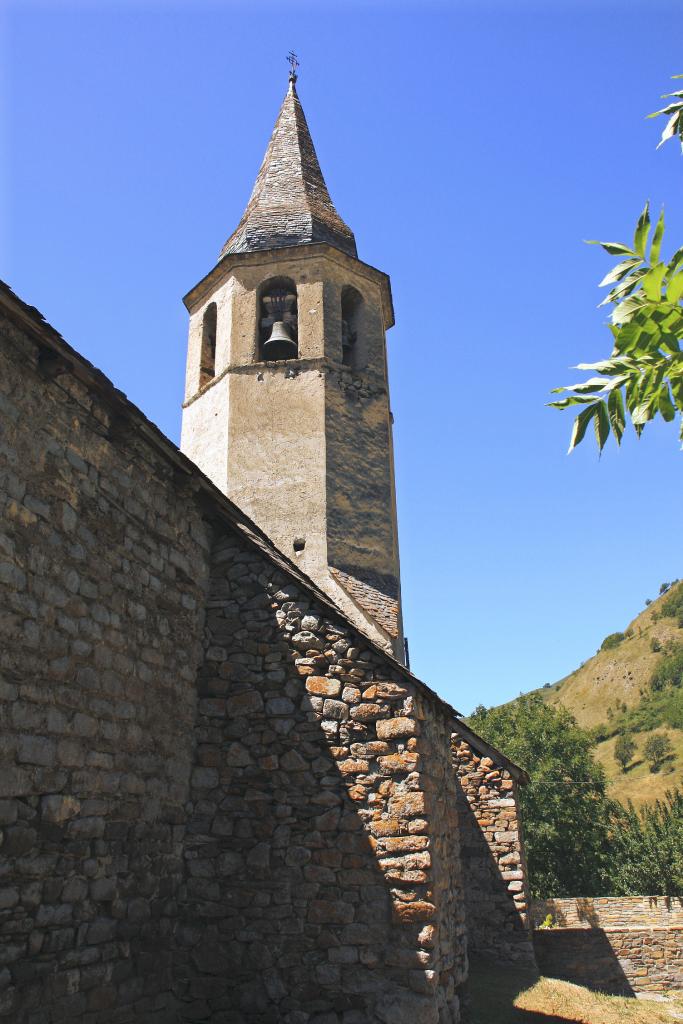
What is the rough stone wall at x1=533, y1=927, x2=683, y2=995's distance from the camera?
438 inches

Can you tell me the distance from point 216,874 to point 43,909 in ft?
5.21

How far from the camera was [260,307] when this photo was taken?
1275cm

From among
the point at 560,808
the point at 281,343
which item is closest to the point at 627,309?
the point at 281,343

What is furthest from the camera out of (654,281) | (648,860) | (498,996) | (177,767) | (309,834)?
(648,860)

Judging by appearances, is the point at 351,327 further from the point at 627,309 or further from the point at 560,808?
the point at 560,808

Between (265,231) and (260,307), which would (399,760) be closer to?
(260,307)

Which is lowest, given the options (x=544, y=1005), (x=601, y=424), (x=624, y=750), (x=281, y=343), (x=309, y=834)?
(x=544, y=1005)

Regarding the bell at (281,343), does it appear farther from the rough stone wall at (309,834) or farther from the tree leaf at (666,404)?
the tree leaf at (666,404)

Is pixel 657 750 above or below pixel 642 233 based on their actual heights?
above

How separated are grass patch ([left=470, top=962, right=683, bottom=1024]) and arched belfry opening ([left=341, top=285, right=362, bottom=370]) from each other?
28.2ft

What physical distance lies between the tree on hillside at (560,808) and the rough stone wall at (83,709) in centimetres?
2194

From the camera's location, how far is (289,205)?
1374cm

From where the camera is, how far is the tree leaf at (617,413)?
2465 mm

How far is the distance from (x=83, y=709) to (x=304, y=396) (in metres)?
7.50
